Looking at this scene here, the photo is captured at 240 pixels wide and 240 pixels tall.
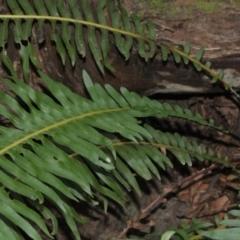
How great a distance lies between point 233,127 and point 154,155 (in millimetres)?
1291

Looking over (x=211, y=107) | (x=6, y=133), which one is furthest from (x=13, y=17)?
(x=211, y=107)

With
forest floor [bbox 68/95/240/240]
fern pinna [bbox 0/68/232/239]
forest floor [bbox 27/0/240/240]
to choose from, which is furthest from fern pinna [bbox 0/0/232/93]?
forest floor [bbox 68/95/240/240]

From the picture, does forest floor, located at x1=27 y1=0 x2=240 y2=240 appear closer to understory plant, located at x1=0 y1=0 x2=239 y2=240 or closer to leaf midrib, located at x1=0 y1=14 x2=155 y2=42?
understory plant, located at x1=0 y1=0 x2=239 y2=240

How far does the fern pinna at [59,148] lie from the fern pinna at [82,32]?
0.25 metres

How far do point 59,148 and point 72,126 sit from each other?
0.41 ft

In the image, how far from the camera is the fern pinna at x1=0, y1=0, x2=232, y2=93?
2512mm

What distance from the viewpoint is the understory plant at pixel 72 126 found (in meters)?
1.99

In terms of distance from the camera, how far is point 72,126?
2162 millimetres

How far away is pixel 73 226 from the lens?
2.20 m

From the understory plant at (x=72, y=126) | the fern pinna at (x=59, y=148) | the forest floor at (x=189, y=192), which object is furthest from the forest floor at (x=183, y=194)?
the fern pinna at (x=59, y=148)

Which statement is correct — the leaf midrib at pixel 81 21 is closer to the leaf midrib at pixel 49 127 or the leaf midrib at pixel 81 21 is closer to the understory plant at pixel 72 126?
the understory plant at pixel 72 126

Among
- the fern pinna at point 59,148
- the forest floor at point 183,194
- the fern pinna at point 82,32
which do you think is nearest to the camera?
the fern pinna at point 59,148

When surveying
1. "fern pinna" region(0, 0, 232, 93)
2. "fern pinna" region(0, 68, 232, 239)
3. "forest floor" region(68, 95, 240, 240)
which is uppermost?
"fern pinna" region(0, 0, 232, 93)

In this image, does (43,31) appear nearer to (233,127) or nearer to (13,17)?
(13,17)
